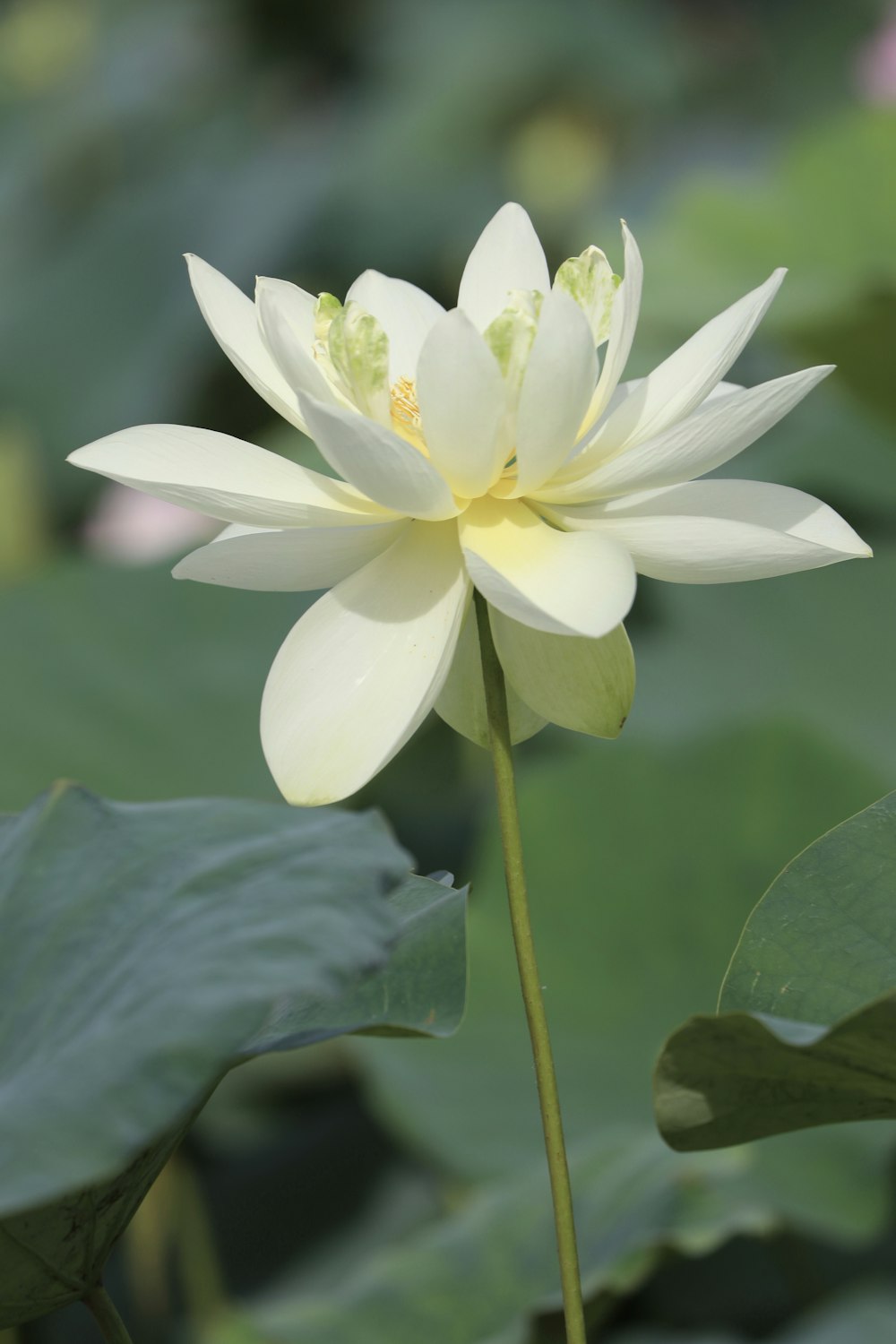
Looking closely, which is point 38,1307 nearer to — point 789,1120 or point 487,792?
point 789,1120

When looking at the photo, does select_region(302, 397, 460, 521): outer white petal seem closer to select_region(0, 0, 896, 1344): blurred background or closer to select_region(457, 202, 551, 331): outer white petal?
select_region(457, 202, 551, 331): outer white petal

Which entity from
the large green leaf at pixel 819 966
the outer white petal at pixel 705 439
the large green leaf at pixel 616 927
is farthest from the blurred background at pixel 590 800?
the outer white petal at pixel 705 439

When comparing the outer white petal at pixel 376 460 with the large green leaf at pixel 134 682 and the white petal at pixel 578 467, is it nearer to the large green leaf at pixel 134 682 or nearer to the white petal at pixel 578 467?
the white petal at pixel 578 467

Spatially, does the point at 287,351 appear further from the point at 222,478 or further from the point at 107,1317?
the point at 107,1317

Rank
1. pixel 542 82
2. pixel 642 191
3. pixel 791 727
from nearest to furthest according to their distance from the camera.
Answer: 1. pixel 791 727
2. pixel 642 191
3. pixel 542 82

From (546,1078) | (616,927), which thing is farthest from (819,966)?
(616,927)

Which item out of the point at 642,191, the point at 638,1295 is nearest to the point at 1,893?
the point at 638,1295
